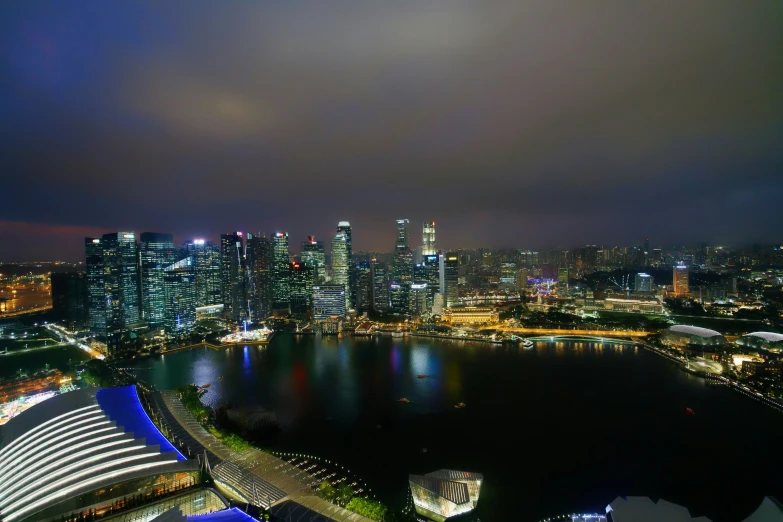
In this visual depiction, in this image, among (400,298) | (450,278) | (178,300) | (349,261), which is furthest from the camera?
(349,261)

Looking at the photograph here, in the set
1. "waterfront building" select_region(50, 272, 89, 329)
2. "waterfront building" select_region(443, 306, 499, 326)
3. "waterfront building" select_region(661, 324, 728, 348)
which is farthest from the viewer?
"waterfront building" select_region(443, 306, 499, 326)

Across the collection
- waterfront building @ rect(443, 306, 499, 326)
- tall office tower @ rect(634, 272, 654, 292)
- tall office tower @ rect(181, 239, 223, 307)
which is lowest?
waterfront building @ rect(443, 306, 499, 326)

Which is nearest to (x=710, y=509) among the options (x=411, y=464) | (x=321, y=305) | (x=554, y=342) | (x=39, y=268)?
(x=411, y=464)

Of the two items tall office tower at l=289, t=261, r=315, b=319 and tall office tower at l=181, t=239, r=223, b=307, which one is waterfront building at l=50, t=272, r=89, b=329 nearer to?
tall office tower at l=181, t=239, r=223, b=307

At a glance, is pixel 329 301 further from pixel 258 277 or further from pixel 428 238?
pixel 428 238

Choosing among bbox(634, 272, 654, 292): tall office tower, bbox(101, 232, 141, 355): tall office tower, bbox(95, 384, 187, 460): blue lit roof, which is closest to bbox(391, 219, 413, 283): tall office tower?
bbox(101, 232, 141, 355): tall office tower

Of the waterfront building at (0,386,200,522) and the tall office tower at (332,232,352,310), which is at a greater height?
the tall office tower at (332,232,352,310)

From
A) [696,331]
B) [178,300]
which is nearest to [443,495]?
[696,331]

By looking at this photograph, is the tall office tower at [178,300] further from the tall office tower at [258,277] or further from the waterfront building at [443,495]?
the waterfront building at [443,495]
